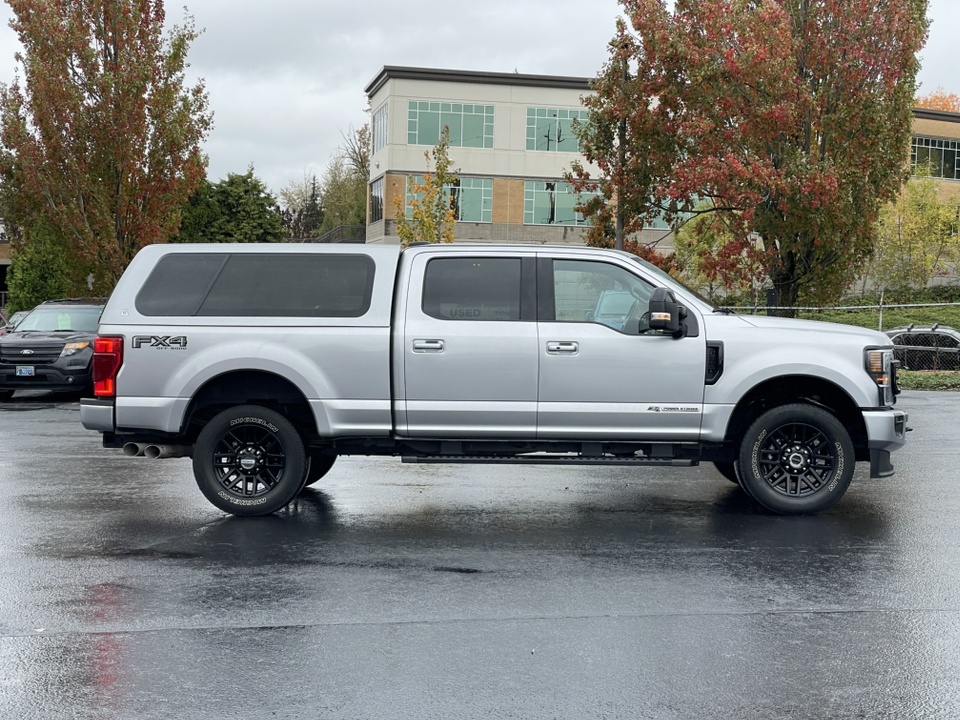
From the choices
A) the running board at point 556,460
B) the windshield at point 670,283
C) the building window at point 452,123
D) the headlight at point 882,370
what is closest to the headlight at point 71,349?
the running board at point 556,460

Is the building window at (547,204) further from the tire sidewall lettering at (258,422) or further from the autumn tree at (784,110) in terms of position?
the tire sidewall lettering at (258,422)

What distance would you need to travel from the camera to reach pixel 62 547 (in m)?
7.69

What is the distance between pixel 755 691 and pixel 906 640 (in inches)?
46.7

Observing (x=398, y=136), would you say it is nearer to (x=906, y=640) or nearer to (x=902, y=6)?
(x=902, y=6)

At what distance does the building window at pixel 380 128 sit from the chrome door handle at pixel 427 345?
147ft

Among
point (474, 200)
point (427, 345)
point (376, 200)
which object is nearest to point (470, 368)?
point (427, 345)

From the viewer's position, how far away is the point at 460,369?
8.61 metres

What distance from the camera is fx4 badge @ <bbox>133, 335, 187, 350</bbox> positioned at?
28.5 feet

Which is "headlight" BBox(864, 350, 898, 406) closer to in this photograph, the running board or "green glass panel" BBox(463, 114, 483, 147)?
the running board

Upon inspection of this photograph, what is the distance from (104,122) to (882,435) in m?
21.4

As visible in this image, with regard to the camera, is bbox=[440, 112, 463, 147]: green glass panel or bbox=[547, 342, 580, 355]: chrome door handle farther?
bbox=[440, 112, 463, 147]: green glass panel

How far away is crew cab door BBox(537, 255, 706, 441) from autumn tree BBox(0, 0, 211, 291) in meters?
19.4

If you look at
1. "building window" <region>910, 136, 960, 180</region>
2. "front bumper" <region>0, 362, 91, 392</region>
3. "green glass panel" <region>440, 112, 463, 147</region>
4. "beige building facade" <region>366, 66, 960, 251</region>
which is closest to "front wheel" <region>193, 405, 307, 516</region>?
"front bumper" <region>0, 362, 91, 392</region>

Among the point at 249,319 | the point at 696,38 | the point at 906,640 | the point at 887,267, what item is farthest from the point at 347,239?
the point at 906,640
